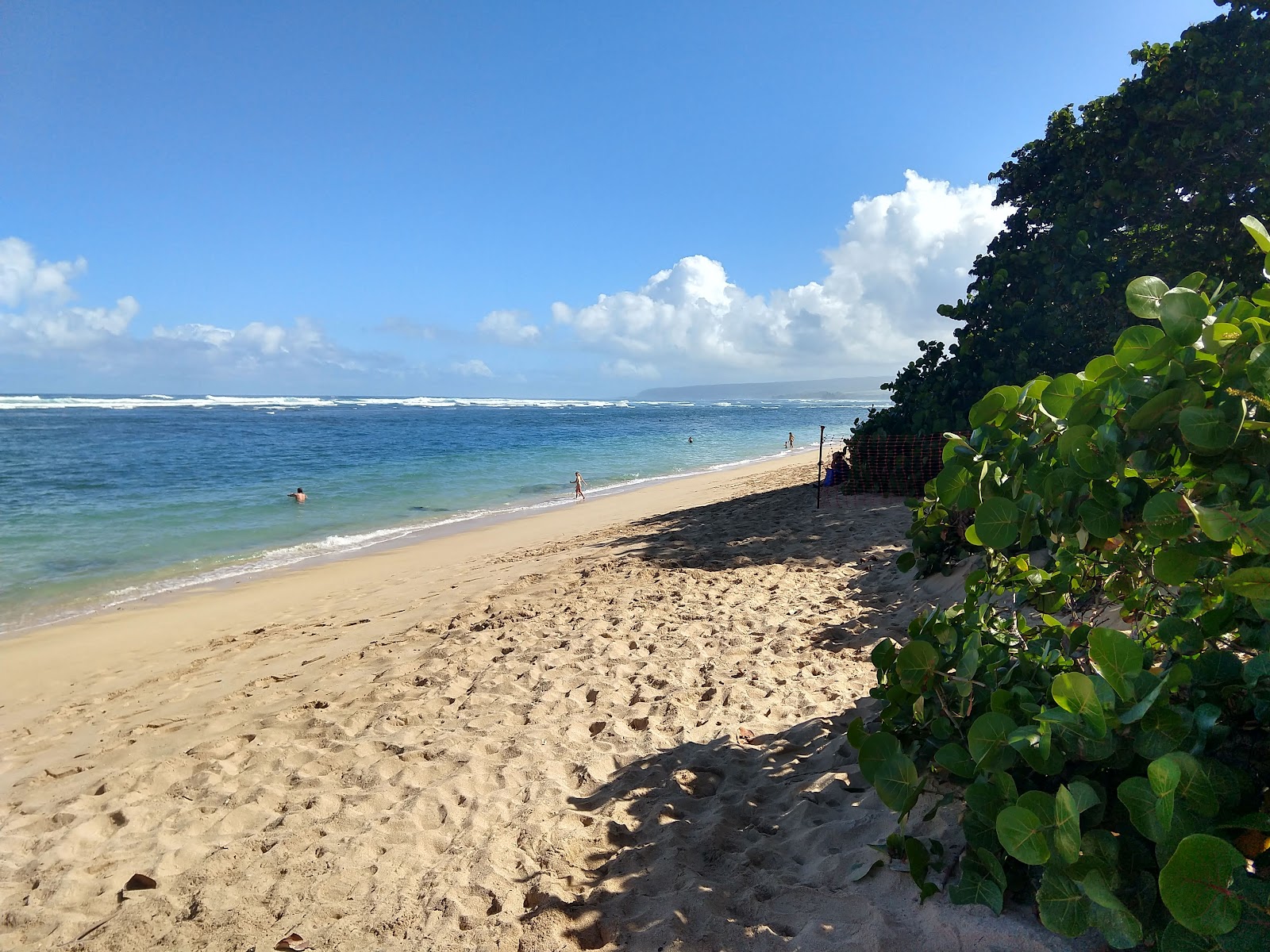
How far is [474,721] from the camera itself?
4223mm

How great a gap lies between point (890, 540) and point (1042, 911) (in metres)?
7.32

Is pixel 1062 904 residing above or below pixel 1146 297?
below

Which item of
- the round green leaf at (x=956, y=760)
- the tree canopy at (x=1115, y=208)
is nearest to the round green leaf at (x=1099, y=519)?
the round green leaf at (x=956, y=760)

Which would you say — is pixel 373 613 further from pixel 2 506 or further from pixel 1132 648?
pixel 2 506

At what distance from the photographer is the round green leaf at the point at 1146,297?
1.43m

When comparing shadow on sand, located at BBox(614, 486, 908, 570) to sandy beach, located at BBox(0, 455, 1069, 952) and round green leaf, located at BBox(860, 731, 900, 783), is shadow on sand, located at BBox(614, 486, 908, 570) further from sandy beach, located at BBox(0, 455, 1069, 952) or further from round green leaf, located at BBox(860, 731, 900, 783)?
round green leaf, located at BBox(860, 731, 900, 783)

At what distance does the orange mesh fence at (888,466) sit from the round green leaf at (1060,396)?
994cm

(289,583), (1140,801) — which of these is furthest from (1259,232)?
(289,583)

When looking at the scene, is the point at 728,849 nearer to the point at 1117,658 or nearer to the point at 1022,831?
the point at 1022,831

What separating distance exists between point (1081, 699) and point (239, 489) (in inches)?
923

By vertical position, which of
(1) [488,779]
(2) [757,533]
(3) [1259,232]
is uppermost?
(3) [1259,232]

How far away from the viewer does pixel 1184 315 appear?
4.50 feet

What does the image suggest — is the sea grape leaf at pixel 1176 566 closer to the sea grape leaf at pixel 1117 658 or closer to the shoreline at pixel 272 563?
the sea grape leaf at pixel 1117 658

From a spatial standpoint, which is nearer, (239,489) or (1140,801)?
(1140,801)
